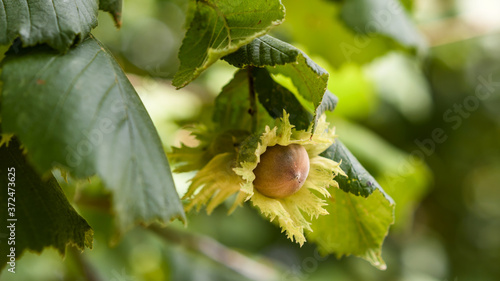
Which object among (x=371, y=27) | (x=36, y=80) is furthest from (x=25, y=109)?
(x=371, y=27)

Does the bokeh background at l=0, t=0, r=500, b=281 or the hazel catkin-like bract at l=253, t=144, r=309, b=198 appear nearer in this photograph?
the hazel catkin-like bract at l=253, t=144, r=309, b=198

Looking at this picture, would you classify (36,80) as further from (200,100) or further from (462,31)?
(462,31)

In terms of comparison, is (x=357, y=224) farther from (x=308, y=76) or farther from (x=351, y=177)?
(x=308, y=76)

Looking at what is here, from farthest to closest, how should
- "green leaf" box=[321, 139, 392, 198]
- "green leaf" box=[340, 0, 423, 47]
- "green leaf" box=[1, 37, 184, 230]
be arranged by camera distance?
1. "green leaf" box=[340, 0, 423, 47]
2. "green leaf" box=[321, 139, 392, 198]
3. "green leaf" box=[1, 37, 184, 230]

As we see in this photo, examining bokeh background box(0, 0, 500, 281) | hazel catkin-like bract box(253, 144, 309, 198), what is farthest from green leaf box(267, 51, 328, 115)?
bokeh background box(0, 0, 500, 281)

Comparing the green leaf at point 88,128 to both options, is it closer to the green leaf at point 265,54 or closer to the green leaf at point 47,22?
the green leaf at point 47,22

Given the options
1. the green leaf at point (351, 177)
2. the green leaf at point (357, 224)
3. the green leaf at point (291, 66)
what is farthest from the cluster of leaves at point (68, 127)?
the green leaf at point (357, 224)

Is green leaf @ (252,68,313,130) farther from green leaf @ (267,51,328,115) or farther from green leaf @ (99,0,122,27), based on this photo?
green leaf @ (99,0,122,27)
